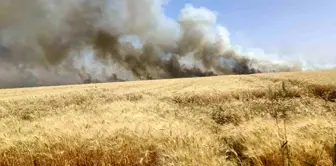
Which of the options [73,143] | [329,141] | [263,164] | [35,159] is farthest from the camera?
[73,143]

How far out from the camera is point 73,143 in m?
5.91

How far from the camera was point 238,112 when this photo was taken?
10062 millimetres

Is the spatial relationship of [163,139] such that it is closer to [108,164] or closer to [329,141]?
[108,164]

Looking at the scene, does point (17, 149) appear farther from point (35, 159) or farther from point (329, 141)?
point (329, 141)

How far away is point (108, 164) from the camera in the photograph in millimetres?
5164

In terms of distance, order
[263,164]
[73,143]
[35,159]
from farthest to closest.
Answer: [73,143] < [35,159] < [263,164]

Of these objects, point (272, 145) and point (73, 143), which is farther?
point (73, 143)

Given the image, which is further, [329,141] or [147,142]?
[147,142]

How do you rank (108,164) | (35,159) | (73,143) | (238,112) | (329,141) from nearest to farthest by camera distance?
(329,141) → (108,164) → (35,159) → (73,143) → (238,112)

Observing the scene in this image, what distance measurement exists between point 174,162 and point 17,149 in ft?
9.78

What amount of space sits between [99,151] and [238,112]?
553cm

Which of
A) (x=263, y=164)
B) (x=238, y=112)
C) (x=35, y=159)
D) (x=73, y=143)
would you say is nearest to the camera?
(x=263, y=164)

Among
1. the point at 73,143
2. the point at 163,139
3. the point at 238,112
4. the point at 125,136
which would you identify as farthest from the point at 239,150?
the point at 238,112

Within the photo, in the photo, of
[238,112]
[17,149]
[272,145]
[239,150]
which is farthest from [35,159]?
[238,112]
